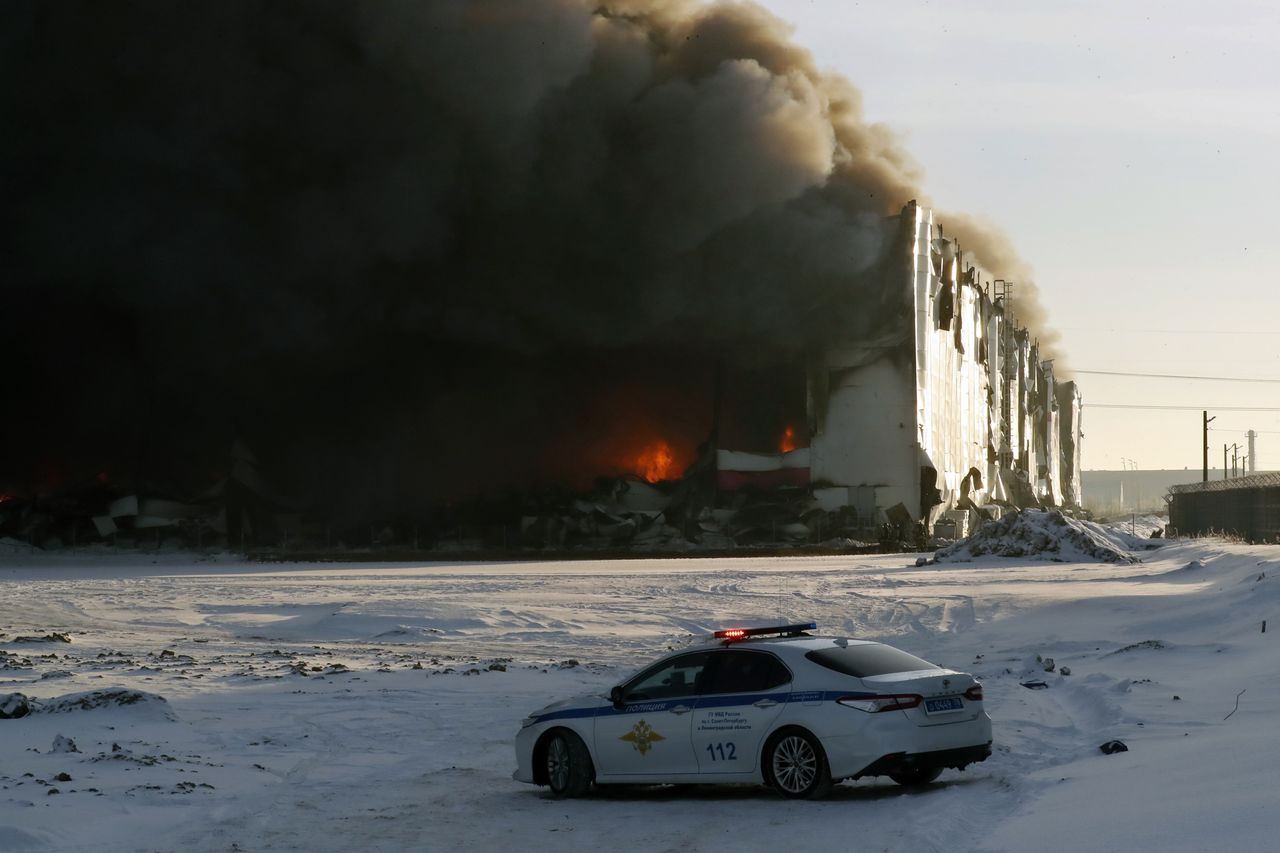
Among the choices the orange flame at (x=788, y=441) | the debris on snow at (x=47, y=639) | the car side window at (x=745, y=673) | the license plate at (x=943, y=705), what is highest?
the orange flame at (x=788, y=441)

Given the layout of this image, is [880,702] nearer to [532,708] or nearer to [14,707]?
[532,708]

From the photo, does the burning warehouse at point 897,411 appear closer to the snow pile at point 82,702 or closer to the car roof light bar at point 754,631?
the snow pile at point 82,702

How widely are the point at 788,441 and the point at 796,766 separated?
190 feet

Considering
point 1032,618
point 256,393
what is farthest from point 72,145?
point 1032,618

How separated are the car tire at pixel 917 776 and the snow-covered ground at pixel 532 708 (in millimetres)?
124

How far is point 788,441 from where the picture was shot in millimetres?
69188

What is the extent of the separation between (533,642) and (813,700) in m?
14.4

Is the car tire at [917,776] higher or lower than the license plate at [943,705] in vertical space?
lower

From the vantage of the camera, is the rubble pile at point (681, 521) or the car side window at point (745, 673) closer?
the car side window at point (745, 673)

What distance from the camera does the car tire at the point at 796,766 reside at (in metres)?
11.5

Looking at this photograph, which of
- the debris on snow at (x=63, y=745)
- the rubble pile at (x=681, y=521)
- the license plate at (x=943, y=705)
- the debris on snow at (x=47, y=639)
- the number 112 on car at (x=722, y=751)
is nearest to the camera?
the license plate at (x=943, y=705)

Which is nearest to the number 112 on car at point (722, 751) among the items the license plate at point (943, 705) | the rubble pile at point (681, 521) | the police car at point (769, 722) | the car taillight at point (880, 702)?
the police car at point (769, 722)

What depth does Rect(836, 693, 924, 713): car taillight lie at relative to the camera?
11297 millimetres

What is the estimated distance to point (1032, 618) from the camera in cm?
2736
